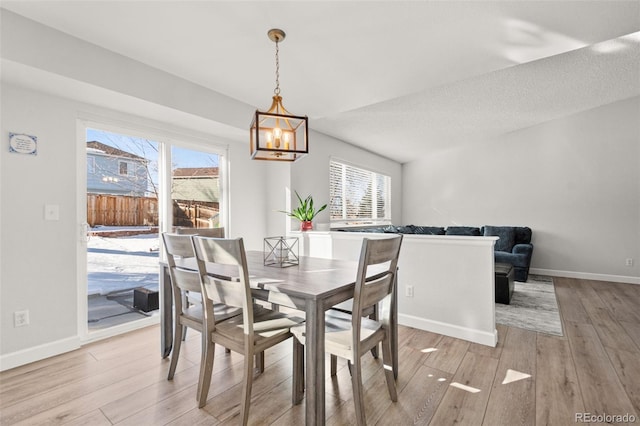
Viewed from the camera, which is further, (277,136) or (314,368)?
(277,136)

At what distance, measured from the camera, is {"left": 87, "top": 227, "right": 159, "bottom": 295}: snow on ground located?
2.75m

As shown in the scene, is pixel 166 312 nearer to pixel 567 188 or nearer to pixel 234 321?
pixel 234 321

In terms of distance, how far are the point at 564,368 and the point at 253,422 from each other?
2.20m

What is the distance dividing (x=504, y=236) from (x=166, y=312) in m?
5.59

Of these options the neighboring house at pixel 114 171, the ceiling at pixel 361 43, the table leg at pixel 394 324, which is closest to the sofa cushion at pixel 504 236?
the ceiling at pixel 361 43

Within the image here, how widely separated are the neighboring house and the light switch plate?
1.03ft

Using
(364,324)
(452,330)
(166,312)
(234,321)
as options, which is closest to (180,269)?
(234,321)

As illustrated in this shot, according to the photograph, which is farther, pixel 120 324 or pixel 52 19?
pixel 120 324

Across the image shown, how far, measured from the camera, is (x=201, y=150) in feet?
11.7

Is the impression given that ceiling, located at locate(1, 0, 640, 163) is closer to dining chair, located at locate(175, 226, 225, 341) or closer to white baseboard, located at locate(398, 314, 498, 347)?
dining chair, located at locate(175, 226, 225, 341)

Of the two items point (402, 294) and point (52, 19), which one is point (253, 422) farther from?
point (52, 19)

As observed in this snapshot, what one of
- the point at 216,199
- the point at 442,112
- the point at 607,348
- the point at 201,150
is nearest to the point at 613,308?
the point at 607,348

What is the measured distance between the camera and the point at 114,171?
9.45ft

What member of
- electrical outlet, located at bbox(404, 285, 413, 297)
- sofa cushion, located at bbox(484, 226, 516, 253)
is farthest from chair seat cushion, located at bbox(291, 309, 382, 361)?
sofa cushion, located at bbox(484, 226, 516, 253)
